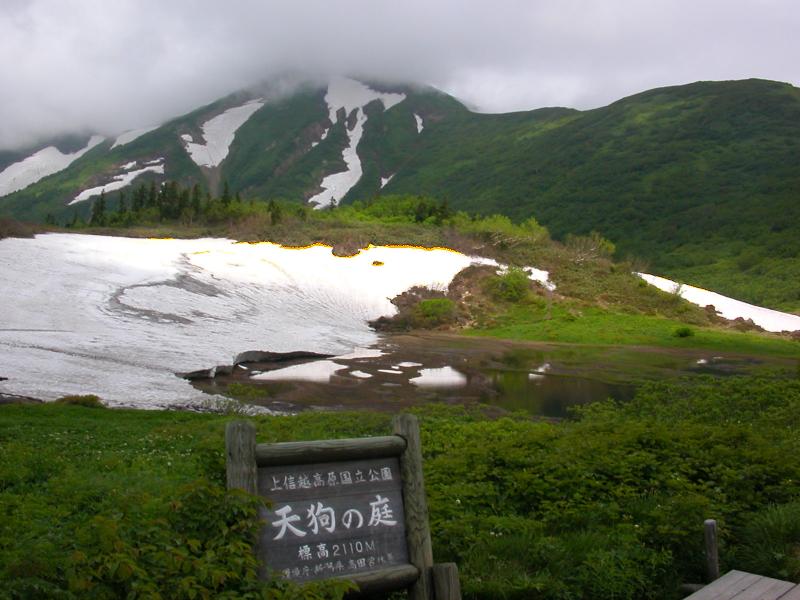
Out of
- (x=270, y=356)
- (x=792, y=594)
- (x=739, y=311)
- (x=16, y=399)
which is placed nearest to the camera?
(x=792, y=594)

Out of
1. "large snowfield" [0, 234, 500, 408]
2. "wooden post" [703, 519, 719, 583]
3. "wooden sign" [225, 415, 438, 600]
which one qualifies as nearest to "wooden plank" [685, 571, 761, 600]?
"wooden post" [703, 519, 719, 583]

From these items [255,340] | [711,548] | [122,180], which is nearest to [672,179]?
[255,340]

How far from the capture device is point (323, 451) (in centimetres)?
477

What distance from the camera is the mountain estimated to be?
309ft

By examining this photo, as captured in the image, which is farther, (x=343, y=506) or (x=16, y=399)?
(x=16, y=399)

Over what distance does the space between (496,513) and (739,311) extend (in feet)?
169

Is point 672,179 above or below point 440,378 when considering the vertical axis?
above

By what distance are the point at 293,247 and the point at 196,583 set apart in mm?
54110

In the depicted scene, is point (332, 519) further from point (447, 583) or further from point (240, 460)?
point (447, 583)

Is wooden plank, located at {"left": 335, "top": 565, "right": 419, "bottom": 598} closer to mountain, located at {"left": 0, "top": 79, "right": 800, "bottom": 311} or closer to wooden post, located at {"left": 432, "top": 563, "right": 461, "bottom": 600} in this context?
wooden post, located at {"left": 432, "top": 563, "right": 461, "bottom": 600}

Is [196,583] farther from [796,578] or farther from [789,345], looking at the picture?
[789,345]

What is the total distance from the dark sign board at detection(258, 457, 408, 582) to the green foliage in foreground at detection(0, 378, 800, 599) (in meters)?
0.33

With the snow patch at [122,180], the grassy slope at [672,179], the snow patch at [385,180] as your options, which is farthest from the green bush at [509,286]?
the snow patch at [122,180]

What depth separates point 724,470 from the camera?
8070mm
